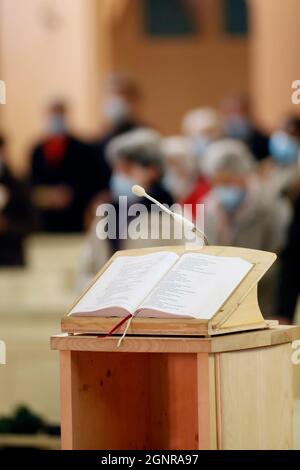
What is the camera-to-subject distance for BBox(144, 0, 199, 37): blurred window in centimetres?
2744

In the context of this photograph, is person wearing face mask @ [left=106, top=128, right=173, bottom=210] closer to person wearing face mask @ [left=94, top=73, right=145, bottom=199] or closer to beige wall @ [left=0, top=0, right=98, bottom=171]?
person wearing face mask @ [left=94, top=73, right=145, bottom=199]

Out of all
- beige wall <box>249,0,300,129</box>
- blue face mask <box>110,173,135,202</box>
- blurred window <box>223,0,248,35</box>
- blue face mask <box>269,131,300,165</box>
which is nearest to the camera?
blue face mask <box>110,173,135,202</box>

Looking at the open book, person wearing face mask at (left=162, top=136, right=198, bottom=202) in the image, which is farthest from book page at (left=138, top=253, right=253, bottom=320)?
person wearing face mask at (left=162, top=136, right=198, bottom=202)

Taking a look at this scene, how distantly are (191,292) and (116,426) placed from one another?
56 cm

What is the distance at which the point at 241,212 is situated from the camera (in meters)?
7.83

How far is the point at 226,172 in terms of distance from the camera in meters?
7.88

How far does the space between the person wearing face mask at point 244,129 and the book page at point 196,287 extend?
8586 mm

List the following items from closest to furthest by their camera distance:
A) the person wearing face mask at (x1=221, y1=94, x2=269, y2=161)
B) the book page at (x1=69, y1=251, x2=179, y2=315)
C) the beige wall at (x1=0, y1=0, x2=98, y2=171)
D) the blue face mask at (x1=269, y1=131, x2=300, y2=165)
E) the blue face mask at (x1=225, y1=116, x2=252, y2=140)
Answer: the book page at (x1=69, y1=251, x2=179, y2=315), the blue face mask at (x1=269, y1=131, x2=300, y2=165), the person wearing face mask at (x1=221, y1=94, x2=269, y2=161), the blue face mask at (x1=225, y1=116, x2=252, y2=140), the beige wall at (x1=0, y1=0, x2=98, y2=171)

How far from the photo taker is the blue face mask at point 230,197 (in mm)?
7863

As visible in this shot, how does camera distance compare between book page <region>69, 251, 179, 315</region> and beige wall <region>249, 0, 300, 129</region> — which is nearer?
book page <region>69, 251, 179, 315</region>

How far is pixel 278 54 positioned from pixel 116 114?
10.6 ft

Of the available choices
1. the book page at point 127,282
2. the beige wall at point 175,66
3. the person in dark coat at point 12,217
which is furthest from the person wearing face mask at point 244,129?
the beige wall at point 175,66

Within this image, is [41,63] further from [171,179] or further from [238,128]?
[171,179]

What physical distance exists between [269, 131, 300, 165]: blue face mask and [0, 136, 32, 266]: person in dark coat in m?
1.89
